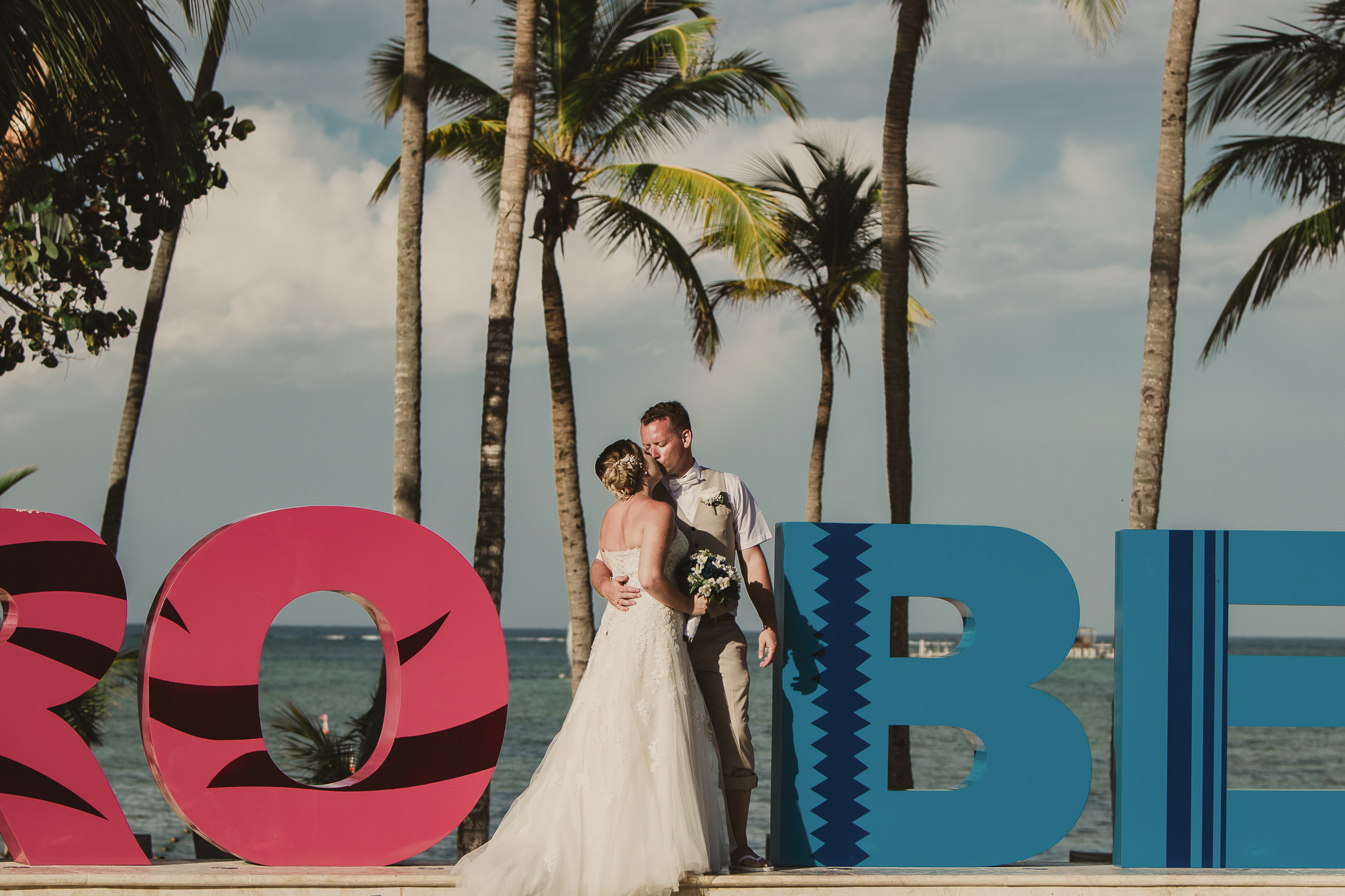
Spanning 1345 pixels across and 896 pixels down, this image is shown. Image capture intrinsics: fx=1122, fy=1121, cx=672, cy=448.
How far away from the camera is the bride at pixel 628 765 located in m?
5.18

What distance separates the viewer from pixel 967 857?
5.97 meters

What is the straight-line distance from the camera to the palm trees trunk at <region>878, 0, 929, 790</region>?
458 inches

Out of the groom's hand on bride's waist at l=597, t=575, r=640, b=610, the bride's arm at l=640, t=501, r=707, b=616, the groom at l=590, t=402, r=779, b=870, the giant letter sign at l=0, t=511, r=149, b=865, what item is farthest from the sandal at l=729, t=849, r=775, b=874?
the giant letter sign at l=0, t=511, r=149, b=865

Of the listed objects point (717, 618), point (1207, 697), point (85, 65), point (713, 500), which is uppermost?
point (85, 65)

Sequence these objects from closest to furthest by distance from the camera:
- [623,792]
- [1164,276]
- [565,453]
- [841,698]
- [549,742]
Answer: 1. [623,792]
2. [841,698]
3. [1164,276]
4. [565,453]
5. [549,742]

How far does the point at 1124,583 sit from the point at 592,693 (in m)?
2.95

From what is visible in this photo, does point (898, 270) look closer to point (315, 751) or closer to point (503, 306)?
point (503, 306)

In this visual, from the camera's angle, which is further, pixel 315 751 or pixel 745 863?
pixel 315 751

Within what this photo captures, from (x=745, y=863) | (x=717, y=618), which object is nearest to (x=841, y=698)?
(x=717, y=618)

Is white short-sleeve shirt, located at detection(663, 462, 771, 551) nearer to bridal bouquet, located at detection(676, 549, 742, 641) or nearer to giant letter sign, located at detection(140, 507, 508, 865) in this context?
bridal bouquet, located at detection(676, 549, 742, 641)

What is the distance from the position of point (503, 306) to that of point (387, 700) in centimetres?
525

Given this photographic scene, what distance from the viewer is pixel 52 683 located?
5.77 m

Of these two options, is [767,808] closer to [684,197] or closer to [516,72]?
[684,197]

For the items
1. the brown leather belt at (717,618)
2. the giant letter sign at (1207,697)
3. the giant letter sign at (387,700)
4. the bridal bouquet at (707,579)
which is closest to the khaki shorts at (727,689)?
the brown leather belt at (717,618)
